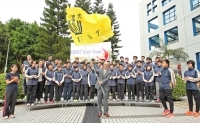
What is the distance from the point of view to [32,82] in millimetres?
9062

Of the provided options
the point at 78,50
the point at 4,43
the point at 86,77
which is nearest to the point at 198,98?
the point at 86,77

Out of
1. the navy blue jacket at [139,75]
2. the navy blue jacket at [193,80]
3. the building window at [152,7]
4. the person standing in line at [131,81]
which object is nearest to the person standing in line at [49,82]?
the person standing in line at [131,81]

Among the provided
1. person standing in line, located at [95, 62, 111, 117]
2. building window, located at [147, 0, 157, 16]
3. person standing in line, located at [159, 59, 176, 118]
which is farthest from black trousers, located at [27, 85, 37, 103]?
building window, located at [147, 0, 157, 16]

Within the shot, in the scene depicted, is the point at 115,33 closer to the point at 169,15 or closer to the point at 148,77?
the point at 169,15

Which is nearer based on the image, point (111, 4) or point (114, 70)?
point (114, 70)

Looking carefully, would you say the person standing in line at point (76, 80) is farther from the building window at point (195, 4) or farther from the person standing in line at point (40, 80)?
the building window at point (195, 4)

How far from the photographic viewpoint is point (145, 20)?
31719 mm

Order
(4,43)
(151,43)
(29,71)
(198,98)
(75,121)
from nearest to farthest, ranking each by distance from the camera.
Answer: (75,121), (198,98), (29,71), (151,43), (4,43)

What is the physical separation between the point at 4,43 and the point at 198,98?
127ft

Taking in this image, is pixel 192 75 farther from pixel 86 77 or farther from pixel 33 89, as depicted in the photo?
pixel 33 89

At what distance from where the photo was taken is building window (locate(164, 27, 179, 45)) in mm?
25992

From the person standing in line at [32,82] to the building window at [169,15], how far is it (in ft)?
68.5

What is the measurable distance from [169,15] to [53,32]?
15.8m

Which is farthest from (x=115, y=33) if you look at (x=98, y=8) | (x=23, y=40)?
(x=23, y=40)
